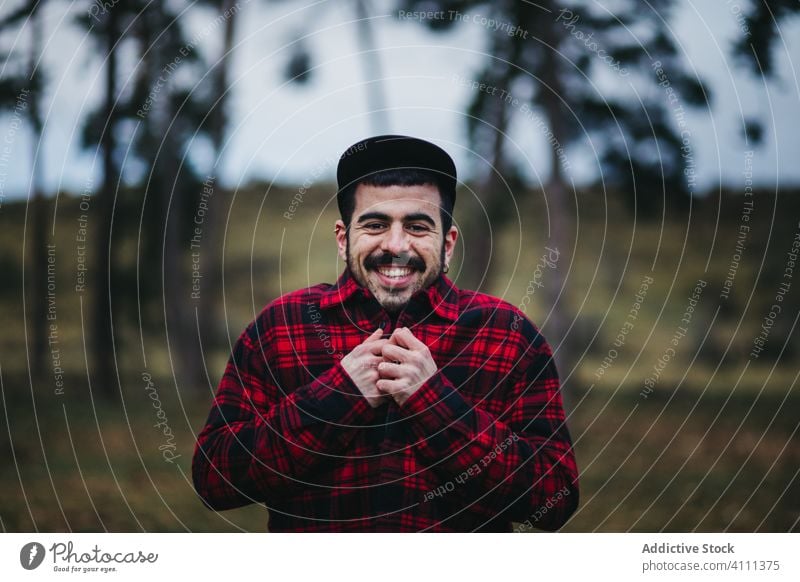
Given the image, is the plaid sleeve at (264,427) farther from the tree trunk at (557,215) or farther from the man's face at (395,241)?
the tree trunk at (557,215)

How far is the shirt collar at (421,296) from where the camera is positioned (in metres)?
2.28

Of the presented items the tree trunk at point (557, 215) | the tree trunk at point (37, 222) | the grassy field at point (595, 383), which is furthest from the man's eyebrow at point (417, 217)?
the tree trunk at point (37, 222)

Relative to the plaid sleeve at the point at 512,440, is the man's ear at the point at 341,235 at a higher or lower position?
higher

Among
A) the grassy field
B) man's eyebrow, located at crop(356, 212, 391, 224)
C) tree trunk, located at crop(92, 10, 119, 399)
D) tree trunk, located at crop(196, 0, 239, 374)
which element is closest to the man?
man's eyebrow, located at crop(356, 212, 391, 224)

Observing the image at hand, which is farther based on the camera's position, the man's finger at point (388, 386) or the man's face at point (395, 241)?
the man's face at point (395, 241)

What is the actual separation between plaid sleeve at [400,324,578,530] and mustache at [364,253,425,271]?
0.35 meters

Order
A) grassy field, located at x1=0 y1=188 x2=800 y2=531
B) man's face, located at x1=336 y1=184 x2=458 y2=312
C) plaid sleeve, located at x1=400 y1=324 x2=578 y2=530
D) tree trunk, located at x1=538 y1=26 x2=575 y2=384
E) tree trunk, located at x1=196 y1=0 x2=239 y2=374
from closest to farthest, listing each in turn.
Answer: plaid sleeve, located at x1=400 y1=324 x2=578 y2=530
man's face, located at x1=336 y1=184 x2=458 y2=312
grassy field, located at x1=0 y1=188 x2=800 y2=531
tree trunk, located at x1=196 y1=0 x2=239 y2=374
tree trunk, located at x1=538 y1=26 x2=575 y2=384

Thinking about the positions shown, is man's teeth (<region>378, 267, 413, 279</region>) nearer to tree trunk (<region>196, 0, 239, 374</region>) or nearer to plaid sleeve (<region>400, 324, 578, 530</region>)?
plaid sleeve (<region>400, 324, 578, 530</region>)

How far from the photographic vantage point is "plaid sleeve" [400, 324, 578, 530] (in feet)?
6.75

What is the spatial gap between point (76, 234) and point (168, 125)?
659 mm

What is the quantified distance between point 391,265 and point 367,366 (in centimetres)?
34

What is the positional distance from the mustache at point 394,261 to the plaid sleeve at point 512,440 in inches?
13.9

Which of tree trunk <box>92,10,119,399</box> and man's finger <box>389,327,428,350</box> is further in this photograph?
tree trunk <box>92,10,119,399</box>

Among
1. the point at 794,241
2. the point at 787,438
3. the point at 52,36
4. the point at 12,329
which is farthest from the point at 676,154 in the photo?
the point at 12,329
